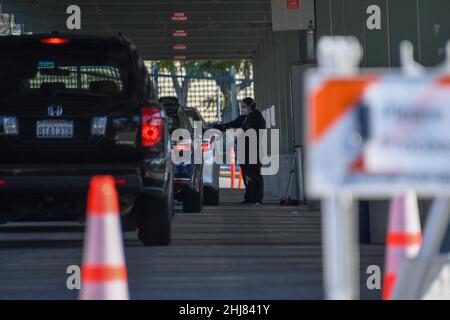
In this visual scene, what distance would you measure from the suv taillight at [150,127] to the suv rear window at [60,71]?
48 cm

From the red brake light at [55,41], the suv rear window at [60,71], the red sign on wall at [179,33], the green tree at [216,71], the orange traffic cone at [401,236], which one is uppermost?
the red brake light at [55,41]

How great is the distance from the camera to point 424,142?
608 centimetres

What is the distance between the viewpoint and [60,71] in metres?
13.6

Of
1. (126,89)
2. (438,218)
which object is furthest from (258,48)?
(438,218)

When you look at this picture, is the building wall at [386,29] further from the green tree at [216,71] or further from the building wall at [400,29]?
the green tree at [216,71]

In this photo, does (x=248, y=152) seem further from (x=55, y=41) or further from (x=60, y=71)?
(x=55, y=41)

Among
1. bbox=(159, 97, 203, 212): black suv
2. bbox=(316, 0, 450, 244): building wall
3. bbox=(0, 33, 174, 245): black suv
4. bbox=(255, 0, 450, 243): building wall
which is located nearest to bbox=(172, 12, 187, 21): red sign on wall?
bbox=(255, 0, 450, 243): building wall

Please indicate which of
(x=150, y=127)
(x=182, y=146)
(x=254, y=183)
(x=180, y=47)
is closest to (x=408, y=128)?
(x=150, y=127)

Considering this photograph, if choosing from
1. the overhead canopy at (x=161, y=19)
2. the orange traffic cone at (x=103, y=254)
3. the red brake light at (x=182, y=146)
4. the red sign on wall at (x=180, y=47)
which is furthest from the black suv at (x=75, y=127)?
the red sign on wall at (x=180, y=47)

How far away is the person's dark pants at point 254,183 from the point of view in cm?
2495
